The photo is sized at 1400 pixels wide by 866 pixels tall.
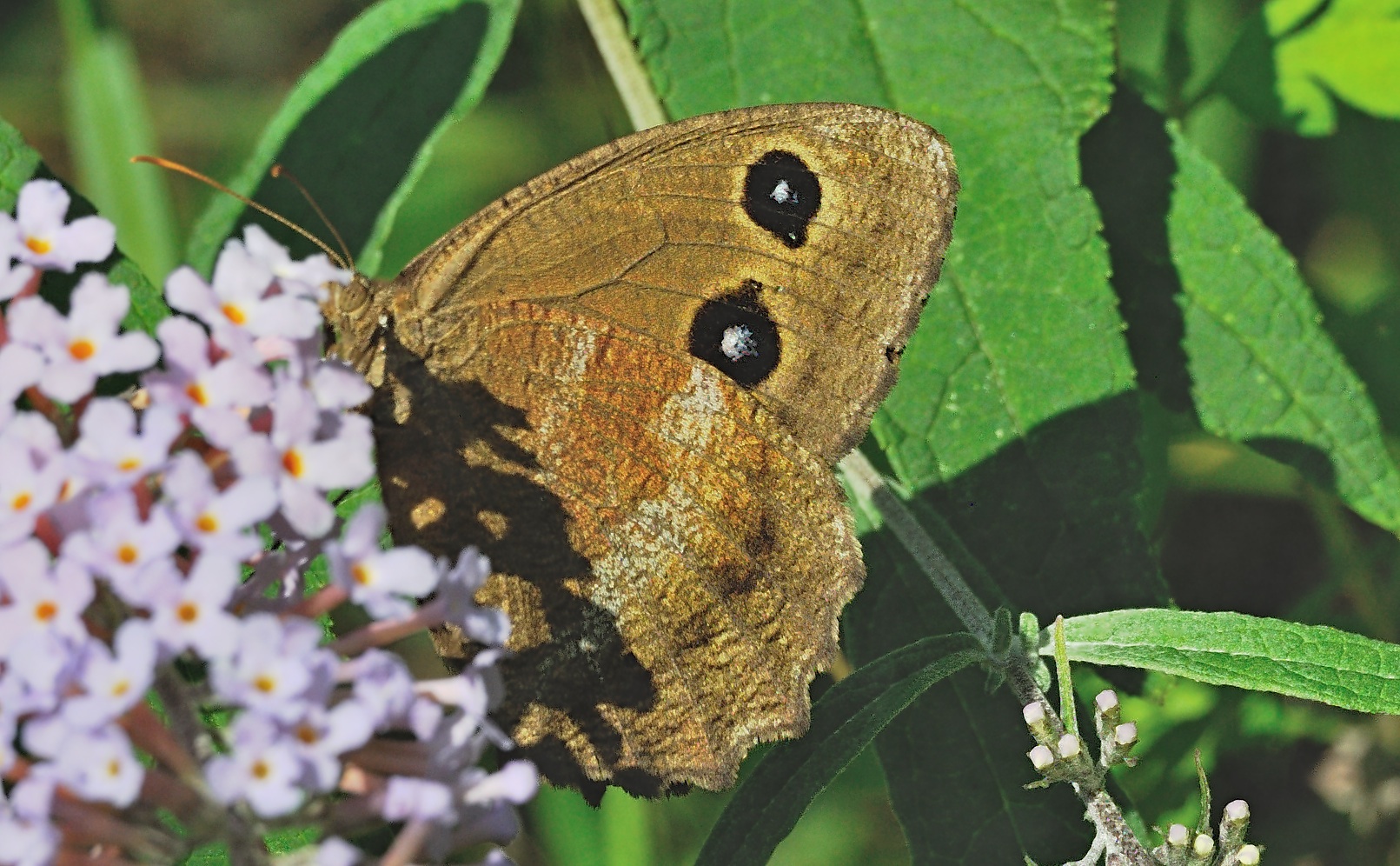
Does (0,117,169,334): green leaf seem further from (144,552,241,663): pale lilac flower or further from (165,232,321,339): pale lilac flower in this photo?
(144,552,241,663): pale lilac flower

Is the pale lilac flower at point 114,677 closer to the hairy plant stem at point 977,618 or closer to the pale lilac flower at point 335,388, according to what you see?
the pale lilac flower at point 335,388

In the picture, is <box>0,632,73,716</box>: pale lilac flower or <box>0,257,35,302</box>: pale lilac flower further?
<box>0,257,35,302</box>: pale lilac flower

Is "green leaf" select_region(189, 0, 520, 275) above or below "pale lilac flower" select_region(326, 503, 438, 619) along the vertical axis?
above

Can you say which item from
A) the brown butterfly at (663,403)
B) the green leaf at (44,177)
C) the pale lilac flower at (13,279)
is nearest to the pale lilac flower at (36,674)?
the pale lilac flower at (13,279)

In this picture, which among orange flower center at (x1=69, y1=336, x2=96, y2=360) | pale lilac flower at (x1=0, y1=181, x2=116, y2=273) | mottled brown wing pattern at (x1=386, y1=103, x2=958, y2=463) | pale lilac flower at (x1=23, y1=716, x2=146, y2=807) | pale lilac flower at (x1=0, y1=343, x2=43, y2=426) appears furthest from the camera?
mottled brown wing pattern at (x1=386, y1=103, x2=958, y2=463)

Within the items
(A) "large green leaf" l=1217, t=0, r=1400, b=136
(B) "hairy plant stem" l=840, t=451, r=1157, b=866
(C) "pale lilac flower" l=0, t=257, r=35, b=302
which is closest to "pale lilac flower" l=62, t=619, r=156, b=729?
(C) "pale lilac flower" l=0, t=257, r=35, b=302

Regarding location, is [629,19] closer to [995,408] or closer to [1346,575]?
[995,408]
